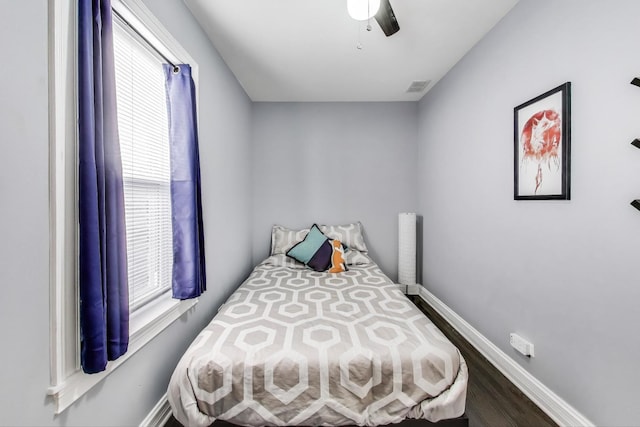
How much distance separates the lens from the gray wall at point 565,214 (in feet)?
3.88

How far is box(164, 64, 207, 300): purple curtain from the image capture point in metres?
1.59

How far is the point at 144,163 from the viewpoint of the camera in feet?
4.83

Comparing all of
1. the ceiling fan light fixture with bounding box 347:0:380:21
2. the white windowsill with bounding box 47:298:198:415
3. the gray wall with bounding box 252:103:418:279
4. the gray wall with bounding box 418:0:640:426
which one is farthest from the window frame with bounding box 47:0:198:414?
the gray wall with bounding box 252:103:418:279

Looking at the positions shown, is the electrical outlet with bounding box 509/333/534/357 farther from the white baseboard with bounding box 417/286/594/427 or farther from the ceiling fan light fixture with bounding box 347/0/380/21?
the ceiling fan light fixture with bounding box 347/0/380/21

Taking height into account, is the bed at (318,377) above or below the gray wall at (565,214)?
below

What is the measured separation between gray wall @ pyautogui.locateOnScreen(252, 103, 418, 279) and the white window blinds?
5.76ft

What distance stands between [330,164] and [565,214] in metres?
2.40

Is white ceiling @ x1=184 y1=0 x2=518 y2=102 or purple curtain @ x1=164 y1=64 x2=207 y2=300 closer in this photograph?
purple curtain @ x1=164 y1=64 x2=207 y2=300

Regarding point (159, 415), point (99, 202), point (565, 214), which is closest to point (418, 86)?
point (565, 214)

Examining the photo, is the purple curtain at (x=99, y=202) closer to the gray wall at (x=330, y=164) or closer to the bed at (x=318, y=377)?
the bed at (x=318, y=377)

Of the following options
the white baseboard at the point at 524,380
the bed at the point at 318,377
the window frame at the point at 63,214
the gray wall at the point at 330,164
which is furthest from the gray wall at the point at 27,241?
the gray wall at the point at 330,164

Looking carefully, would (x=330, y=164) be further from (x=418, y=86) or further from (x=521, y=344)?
(x=521, y=344)

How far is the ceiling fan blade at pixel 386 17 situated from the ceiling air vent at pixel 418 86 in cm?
140

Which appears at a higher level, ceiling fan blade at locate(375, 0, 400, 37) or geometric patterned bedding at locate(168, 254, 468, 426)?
ceiling fan blade at locate(375, 0, 400, 37)
